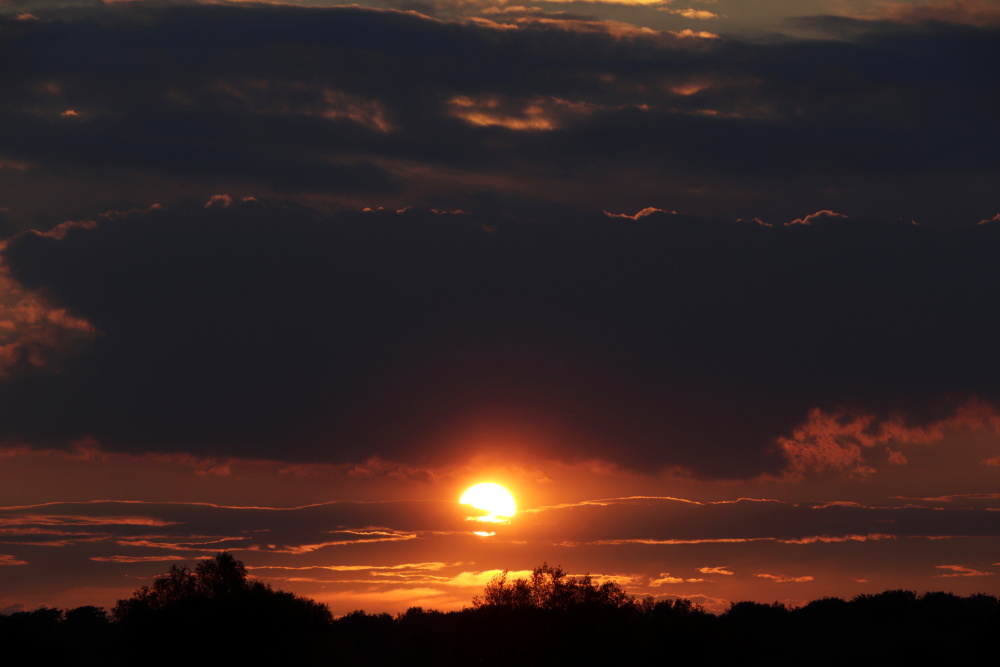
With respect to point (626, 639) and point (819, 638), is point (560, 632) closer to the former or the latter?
point (626, 639)

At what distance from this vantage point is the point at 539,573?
12156 cm

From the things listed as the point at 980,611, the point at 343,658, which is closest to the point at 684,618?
the point at 343,658

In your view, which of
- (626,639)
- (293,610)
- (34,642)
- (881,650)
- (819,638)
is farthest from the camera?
(819,638)

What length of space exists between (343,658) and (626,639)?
1393 inches

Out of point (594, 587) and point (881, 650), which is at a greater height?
point (594, 587)

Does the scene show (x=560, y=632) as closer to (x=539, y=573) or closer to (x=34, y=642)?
(x=539, y=573)

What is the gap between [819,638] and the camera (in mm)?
186375

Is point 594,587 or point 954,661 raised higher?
point 594,587

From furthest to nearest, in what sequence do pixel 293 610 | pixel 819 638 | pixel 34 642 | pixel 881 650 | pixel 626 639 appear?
pixel 819 638 < pixel 881 650 < pixel 34 642 < pixel 293 610 < pixel 626 639

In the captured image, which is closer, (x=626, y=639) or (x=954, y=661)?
(x=626, y=639)

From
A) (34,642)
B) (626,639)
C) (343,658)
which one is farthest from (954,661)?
(34,642)

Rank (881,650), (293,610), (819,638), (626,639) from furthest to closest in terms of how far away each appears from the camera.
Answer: (819,638), (881,650), (293,610), (626,639)

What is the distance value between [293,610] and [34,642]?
39874mm

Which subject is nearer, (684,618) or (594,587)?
(594,587)
